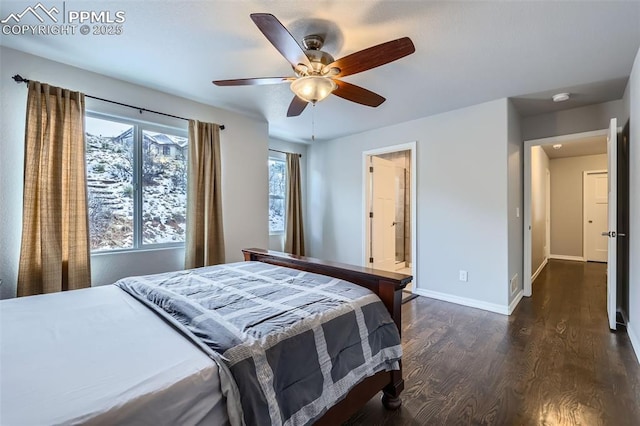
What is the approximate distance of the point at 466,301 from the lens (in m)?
3.53

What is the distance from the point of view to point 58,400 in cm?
80

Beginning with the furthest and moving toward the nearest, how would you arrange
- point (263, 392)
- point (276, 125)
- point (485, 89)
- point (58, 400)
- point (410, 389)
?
1. point (276, 125)
2. point (485, 89)
3. point (410, 389)
4. point (263, 392)
5. point (58, 400)

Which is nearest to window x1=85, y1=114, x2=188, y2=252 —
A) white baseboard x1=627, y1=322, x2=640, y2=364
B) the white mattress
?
the white mattress

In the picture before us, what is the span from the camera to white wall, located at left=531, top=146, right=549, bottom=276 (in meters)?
4.80

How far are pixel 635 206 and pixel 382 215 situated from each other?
2.94 metres

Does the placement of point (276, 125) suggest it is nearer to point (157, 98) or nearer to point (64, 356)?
point (157, 98)

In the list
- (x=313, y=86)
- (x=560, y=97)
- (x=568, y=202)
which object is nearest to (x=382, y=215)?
(x=560, y=97)

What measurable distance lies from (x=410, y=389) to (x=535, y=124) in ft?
12.2

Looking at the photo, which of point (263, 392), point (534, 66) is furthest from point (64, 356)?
point (534, 66)

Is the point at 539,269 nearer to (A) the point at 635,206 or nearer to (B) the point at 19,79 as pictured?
(A) the point at 635,206

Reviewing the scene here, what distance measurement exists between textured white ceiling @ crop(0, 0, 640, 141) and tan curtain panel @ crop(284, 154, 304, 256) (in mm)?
1899

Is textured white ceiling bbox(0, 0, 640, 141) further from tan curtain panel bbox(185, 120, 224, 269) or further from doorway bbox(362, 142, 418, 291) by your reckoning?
doorway bbox(362, 142, 418, 291)

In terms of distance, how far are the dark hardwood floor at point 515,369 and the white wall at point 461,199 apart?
14.7 inches

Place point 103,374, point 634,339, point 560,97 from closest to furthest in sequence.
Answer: point 103,374 < point 634,339 < point 560,97
